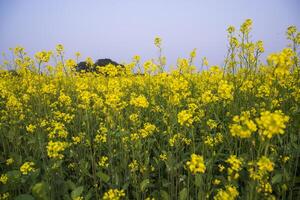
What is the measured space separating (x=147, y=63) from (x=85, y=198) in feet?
12.1

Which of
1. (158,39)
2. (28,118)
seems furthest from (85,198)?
(158,39)

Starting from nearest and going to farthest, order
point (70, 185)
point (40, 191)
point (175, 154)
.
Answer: point (40, 191) → point (70, 185) → point (175, 154)

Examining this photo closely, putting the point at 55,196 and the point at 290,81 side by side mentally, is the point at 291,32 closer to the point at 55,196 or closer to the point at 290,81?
the point at 290,81

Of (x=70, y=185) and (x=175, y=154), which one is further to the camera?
(x=175, y=154)

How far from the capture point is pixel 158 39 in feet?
16.8

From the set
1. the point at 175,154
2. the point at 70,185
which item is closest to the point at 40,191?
the point at 70,185

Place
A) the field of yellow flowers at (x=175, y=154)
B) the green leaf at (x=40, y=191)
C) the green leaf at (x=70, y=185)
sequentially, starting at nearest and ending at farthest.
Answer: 1. the field of yellow flowers at (x=175, y=154)
2. the green leaf at (x=40, y=191)
3. the green leaf at (x=70, y=185)

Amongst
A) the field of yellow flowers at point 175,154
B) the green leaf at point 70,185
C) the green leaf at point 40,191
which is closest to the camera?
the field of yellow flowers at point 175,154

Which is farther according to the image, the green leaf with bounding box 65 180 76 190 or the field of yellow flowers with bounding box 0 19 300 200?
the green leaf with bounding box 65 180 76 190

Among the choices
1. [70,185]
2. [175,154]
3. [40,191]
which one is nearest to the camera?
[40,191]

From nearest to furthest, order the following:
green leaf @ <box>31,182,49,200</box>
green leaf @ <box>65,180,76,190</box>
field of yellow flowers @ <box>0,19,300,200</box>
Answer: field of yellow flowers @ <box>0,19,300,200</box>, green leaf @ <box>31,182,49,200</box>, green leaf @ <box>65,180,76,190</box>

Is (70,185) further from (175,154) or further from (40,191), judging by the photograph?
(175,154)

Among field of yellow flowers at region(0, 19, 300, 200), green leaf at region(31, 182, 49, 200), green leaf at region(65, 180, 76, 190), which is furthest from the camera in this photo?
green leaf at region(65, 180, 76, 190)

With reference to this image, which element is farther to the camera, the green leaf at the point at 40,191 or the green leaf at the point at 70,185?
the green leaf at the point at 70,185
